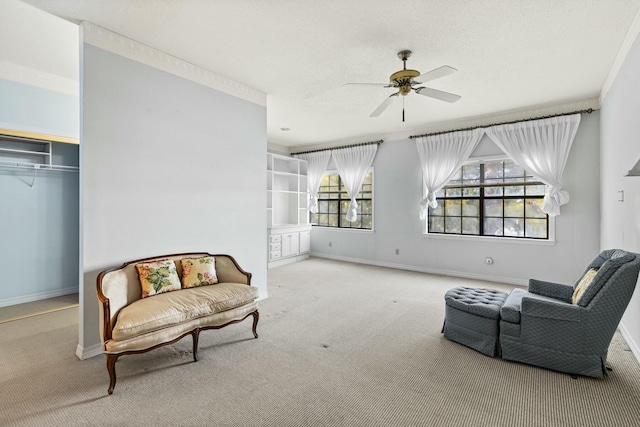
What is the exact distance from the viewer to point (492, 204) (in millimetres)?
5406

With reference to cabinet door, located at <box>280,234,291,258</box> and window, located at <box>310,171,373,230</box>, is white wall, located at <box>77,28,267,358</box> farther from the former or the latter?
window, located at <box>310,171,373,230</box>

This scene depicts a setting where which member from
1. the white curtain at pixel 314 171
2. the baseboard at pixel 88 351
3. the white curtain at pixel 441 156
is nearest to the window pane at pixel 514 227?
the white curtain at pixel 441 156

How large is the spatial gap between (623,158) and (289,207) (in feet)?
19.9

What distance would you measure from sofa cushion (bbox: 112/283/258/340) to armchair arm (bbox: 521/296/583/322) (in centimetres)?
241

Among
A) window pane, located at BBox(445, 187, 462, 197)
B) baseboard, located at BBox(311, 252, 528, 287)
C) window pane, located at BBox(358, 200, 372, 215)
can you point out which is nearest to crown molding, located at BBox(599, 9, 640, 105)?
window pane, located at BBox(445, 187, 462, 197)

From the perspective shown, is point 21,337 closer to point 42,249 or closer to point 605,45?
point 42,249

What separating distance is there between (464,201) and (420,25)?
3.81m

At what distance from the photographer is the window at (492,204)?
16.6ft

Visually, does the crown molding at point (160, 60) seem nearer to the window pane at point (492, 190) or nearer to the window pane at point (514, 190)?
the window pane at point (492, 190)

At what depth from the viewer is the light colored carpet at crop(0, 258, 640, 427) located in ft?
6.40

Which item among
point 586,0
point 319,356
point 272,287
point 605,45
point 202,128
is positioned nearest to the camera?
point 586,0

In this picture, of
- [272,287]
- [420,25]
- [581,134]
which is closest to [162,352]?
[272,287]

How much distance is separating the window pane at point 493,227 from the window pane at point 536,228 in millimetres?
389

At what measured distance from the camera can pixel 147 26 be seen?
2.75m
